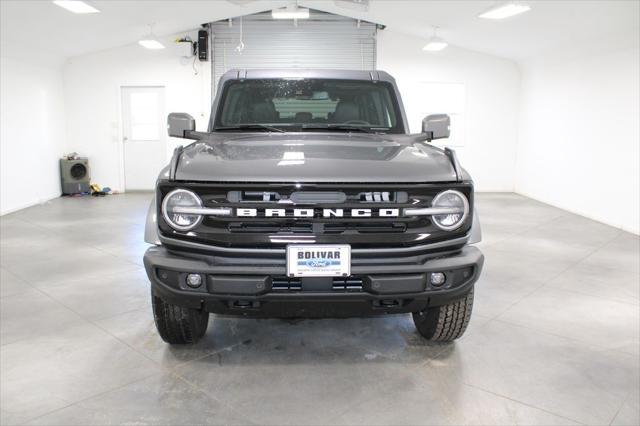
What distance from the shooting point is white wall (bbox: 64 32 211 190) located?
10906 millimetres

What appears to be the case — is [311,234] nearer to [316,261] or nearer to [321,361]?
[316,261]

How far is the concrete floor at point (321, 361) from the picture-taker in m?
2.38

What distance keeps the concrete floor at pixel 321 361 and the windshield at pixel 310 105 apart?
4.36ft

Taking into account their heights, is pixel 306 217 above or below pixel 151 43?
below

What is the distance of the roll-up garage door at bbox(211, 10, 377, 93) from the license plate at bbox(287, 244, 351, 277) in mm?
9430

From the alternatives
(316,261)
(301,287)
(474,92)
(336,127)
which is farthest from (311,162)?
(474,92)

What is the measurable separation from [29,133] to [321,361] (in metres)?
8.37

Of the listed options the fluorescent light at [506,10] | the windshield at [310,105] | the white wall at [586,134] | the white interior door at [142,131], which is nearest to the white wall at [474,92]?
the white wall at [586,134]

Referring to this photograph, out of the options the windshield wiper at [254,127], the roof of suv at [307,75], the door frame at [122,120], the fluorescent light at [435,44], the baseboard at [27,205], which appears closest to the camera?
the windshield wiper at [254,127]

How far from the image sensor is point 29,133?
9109 mm

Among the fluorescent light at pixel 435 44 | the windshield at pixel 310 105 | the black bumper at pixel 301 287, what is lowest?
the black bumper at pixel 301 287

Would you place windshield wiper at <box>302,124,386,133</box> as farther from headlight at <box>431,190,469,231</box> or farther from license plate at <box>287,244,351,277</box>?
license plate at <box>287,244,351,277</box>

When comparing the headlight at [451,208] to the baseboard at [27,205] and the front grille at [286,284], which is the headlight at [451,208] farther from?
the baseboard at [27,205]

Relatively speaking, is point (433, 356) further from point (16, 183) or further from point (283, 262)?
point (16, 183)
